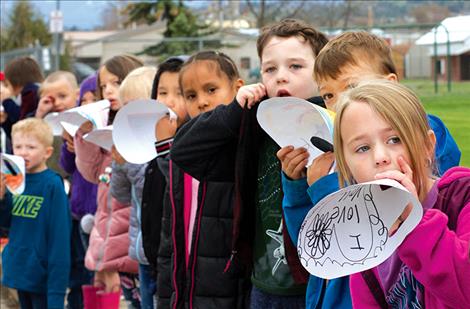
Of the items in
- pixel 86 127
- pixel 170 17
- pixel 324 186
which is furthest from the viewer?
pixel 170 17

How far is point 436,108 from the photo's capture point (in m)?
5.12

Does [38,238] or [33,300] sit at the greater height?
[38,238]

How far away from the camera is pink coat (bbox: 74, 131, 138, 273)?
6355 millimetres

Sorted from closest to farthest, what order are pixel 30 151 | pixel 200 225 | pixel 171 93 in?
pixel 200 225 → pixel 171 93 → pixel 30 151

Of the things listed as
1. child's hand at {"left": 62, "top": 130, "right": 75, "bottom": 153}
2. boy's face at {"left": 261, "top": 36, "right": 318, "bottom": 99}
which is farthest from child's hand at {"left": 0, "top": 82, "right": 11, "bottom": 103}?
boy's face at {"left": 261, "top": 36, "right": 318, "bottom": 99}

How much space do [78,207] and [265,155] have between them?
3.56 m

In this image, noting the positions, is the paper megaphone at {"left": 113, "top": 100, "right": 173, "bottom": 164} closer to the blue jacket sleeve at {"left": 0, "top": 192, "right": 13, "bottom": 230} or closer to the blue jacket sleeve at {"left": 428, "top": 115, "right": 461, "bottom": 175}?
the blue jacket sleeve at {"left": 428, "top": 115, "right": 461, "bottom": 175}

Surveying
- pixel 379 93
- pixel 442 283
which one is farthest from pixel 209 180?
pixel 442 283

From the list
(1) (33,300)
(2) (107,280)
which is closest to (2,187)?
(1) (33,300)

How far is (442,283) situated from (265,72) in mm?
1680

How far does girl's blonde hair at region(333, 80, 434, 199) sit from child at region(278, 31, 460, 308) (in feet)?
1.69

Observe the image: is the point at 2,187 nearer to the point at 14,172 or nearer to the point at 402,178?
the point at 14,172

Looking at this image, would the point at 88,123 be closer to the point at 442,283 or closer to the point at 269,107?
the point at 269,107

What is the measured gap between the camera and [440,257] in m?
2.45
